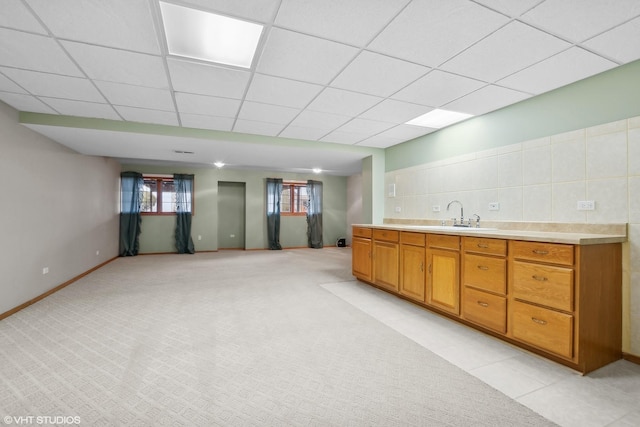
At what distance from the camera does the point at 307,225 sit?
951 centimetres

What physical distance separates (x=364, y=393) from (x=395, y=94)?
2.71 meters

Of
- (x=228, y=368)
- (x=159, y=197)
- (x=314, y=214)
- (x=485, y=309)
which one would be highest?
(x=159, y=197)

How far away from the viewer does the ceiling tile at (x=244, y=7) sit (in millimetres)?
1646

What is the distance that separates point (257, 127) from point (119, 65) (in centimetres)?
195

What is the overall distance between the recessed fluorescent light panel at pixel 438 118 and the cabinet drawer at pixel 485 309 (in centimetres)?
214

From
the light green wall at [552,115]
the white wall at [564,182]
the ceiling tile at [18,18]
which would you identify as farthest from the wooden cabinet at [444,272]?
the ceiling tile at [18,18]

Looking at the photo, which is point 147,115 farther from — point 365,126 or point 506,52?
point 506,52

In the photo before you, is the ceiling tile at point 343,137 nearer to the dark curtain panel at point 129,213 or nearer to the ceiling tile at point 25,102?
the ceiling tile at point 25,102

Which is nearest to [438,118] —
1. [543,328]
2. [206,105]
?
[543,328]

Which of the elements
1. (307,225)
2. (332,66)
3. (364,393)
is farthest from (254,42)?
(307,225)

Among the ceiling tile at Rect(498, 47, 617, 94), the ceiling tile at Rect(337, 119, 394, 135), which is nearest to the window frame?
the ceiling tile at Rect(337, 119, 394, 135)

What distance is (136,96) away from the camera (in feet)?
9.87

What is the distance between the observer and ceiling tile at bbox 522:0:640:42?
5.41ft

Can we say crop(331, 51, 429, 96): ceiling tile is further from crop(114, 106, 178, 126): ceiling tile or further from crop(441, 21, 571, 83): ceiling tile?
crop(114, 106, 178, 126): ceiling tile
